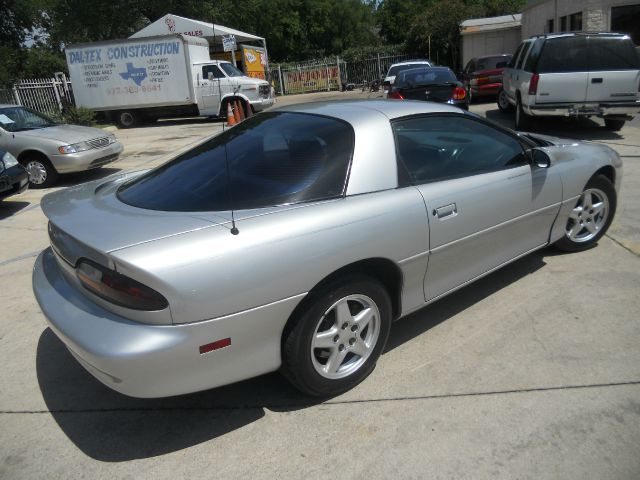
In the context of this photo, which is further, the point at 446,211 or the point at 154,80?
the point at 154,80

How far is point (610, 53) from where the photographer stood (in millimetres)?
9711

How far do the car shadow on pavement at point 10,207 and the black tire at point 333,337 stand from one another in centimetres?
634

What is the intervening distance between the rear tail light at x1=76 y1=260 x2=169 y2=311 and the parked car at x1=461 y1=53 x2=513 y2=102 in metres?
16.4

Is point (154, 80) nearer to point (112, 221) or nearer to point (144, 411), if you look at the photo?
point (112, 221)

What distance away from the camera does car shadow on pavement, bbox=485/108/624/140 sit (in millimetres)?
10508

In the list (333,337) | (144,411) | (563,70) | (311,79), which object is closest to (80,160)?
(144,411)

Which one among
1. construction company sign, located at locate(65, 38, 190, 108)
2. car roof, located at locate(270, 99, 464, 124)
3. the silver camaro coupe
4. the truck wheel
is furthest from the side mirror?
the truck wheel

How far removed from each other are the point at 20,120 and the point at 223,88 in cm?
948

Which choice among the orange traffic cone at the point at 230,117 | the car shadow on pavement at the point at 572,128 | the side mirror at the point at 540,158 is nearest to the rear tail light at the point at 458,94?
the car shadow on pavement at the point at 572,128

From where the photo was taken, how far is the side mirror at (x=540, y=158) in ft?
12.5

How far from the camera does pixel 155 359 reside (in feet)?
7.51

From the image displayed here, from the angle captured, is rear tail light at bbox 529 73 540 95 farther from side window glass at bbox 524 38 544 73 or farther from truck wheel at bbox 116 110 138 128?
truck wheel at bbox 116 110 138 128

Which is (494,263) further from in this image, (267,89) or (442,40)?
(442,40)

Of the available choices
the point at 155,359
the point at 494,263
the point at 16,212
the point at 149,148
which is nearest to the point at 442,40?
the point at 149,148
